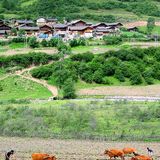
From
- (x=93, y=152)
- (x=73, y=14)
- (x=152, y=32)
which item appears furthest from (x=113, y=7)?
(x=93, y=152)

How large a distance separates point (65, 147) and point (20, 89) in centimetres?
2282

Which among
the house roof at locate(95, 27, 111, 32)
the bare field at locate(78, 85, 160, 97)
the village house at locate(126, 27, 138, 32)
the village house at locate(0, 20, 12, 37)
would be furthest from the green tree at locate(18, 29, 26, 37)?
the bare field at locate(78, 85, 160, 97)

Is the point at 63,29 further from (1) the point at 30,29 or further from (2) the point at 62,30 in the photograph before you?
(1) the point at 30,29

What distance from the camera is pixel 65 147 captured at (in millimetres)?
24484

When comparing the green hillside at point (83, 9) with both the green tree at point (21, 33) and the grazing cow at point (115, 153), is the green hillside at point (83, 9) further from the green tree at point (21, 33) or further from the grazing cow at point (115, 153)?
the grazing cow at point (115, 153)

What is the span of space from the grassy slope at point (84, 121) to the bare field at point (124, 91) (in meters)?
9.93

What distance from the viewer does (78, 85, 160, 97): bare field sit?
148 ft

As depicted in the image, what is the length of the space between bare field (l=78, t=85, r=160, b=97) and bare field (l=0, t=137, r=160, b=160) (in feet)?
63.4

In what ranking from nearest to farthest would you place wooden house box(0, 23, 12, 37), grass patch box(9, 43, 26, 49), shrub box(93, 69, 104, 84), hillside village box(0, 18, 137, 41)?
shrub box(93, 69, 104, 84), grass patch box(9, 43, 26, 49), wooden house box(0, 23, 12, 37), hillside village box(0, 18, 137, 41)

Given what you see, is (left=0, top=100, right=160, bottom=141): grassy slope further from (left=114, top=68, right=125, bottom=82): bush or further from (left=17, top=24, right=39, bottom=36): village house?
(left=17, top=24, right=39, bottom=36): village house

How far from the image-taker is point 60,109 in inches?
1334

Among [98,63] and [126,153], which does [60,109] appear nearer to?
[126,153]

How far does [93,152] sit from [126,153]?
180 cm

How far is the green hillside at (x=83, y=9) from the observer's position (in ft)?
302
